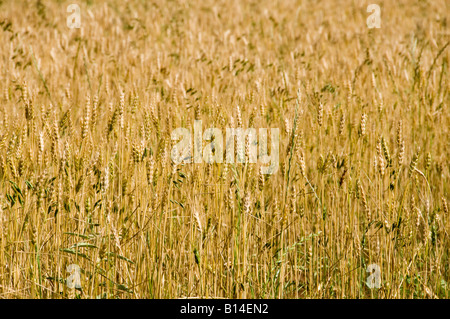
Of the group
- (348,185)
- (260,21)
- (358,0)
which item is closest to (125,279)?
(348,185)

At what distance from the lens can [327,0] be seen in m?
8.09

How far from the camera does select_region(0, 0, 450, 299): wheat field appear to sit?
1.67m

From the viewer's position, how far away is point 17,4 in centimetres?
670

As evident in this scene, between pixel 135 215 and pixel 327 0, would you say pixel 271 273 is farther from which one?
pixel 327 0

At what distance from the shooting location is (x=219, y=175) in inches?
75.6

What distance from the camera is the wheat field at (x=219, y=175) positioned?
5.49ft

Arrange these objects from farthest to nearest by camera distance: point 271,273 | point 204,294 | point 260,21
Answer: point 260,21, point 271,273, point 204,294
